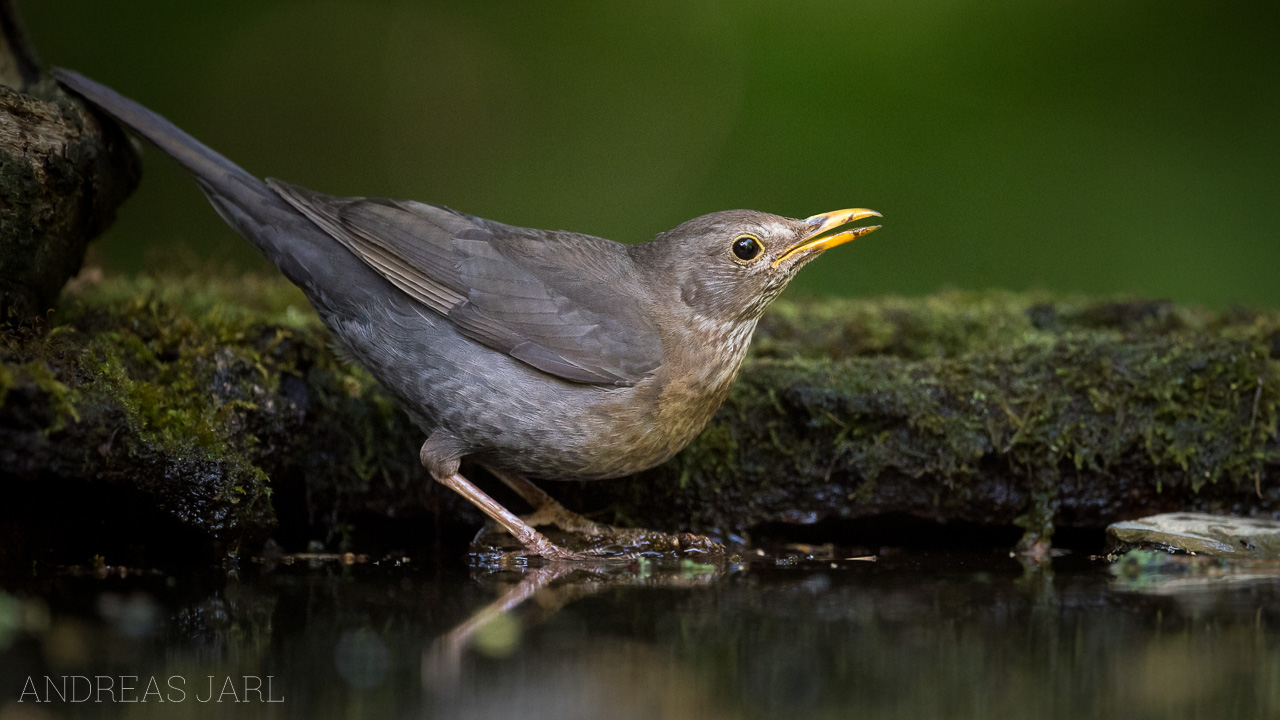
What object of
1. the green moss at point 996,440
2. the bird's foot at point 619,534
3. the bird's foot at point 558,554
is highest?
the green moss at point 996,440

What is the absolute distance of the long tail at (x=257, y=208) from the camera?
397cm

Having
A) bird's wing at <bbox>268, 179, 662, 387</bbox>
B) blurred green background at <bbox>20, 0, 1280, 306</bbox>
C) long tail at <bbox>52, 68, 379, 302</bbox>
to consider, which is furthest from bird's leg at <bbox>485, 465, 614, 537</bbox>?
blurred green background at <bbox>20, 0, 1280, 306</bbox>

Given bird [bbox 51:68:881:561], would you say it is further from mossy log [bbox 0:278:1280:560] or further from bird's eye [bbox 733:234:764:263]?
mossy log [bbox 0:278:1280:560]

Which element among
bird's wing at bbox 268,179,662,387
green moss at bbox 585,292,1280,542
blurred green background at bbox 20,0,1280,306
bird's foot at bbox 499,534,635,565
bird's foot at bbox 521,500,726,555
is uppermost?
blurred green background at bbox 20,0,1280,306

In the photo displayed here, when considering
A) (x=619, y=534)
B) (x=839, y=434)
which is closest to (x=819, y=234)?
(x=839, y=434)

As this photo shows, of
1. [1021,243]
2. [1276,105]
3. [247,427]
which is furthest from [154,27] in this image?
[1276,105]

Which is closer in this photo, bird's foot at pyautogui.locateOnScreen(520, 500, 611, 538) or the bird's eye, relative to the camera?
the bird's eye

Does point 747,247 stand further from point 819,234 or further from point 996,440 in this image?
point 996,440

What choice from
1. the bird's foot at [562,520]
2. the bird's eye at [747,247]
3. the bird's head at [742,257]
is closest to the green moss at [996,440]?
the bird's foot at [562,520]

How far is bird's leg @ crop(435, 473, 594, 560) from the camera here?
12.6 ft

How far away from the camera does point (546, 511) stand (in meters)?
4.29

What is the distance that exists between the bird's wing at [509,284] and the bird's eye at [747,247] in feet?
1.53

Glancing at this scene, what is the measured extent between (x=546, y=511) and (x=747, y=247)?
4.94 feet

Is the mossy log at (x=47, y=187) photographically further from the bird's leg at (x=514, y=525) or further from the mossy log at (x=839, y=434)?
the bird's leg at (x=514, y=525)
